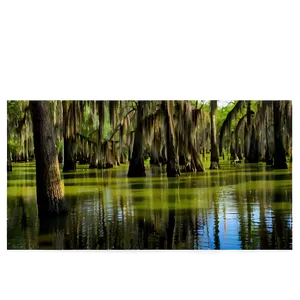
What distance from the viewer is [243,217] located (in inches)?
229

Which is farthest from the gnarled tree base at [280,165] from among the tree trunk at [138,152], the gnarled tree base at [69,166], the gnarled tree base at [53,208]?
the gnarled tree base at [53,208]

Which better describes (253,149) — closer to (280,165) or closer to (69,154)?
(280,165)

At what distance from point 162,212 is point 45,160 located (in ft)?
6.00

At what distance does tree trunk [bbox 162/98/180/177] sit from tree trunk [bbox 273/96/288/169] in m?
1.37

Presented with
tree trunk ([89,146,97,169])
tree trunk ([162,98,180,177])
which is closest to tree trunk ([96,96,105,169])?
tree trunk ([89,146,97,169])

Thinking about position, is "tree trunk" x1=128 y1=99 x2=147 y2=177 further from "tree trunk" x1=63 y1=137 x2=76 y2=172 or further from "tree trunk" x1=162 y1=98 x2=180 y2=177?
"tree trunk" x1=63 y1=137 x2=76 y2=172

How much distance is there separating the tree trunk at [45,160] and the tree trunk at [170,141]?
157cm

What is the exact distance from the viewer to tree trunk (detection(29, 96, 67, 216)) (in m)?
6.51

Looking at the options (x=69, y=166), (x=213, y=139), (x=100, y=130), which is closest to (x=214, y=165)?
(x=213, y=139)

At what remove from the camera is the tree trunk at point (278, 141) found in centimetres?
607

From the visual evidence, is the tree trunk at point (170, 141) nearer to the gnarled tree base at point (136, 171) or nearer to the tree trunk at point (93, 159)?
the gnarled tree base at point (136, 171)

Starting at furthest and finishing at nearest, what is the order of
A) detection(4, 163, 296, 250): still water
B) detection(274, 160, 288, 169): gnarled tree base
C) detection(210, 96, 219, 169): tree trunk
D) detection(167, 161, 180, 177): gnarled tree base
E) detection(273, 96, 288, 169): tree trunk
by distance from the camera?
detection(167, 161, 180, 177): gnarled tree base → detection(210, 96, 219, 169): tree trunk → detection(273, 96, 288, 169): tree trunk → detection(274, 160, 288, 169): gnarled tree base → detection(4, 163, 296, 250): still water
